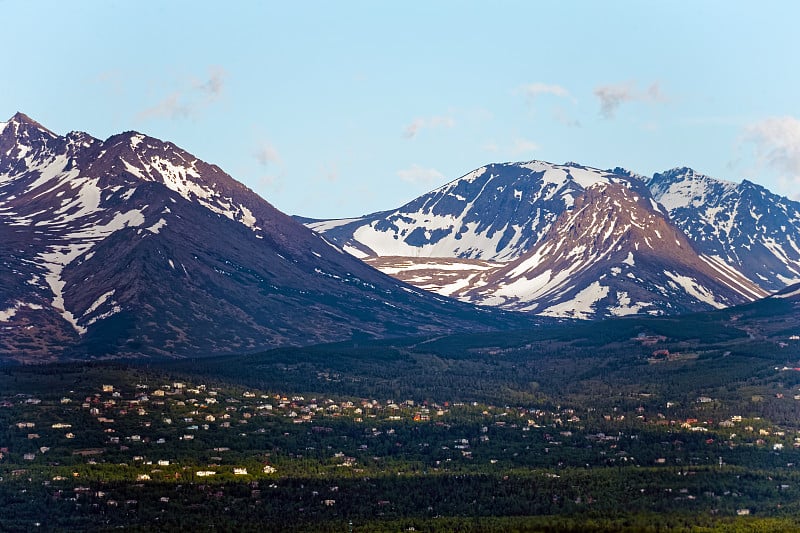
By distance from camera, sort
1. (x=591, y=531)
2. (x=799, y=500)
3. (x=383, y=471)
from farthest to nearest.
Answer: (x=383, y=471), (x=799, y=500), (x=591, y=531)

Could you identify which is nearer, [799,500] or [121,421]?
[799,500]

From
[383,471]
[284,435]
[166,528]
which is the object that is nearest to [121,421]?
[284,435]

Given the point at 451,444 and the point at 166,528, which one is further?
the point at 451,444

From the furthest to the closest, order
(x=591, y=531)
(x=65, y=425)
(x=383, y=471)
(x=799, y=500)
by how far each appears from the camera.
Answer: (x=65, y=425) → (x=383, y=471) → (x=799, y=500) → (x=591, y=531)

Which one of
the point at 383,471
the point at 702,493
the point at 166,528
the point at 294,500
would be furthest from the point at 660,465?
the point at 166,528

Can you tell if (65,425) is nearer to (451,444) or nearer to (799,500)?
(451,444)

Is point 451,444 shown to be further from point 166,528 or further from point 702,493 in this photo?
point 166,528

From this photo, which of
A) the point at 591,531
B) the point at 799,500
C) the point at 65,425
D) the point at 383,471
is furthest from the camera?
the point at 65,425

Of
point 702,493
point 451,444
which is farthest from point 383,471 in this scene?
point 702,493
